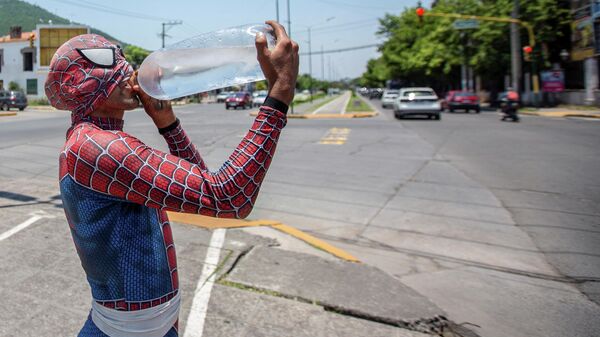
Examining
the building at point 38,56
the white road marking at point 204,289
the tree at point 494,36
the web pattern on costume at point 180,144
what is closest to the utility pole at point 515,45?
the tree at point 494,36

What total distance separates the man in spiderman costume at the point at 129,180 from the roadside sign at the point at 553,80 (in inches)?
1328

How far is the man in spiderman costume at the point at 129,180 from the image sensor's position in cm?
133

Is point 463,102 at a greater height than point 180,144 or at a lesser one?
greater

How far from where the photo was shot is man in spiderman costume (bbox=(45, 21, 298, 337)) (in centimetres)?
133

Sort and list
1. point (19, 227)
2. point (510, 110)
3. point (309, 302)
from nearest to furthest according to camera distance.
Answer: point (309, 302)
point (19, 227)
point (510, 110)

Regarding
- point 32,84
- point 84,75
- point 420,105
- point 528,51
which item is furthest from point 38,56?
point 528,51

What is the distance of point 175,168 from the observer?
136 centimetres

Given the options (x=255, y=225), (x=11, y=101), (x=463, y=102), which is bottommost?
(x=255, y=225)

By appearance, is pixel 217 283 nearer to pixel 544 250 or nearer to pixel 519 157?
pixel 544 250

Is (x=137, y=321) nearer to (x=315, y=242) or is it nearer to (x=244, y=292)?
(x=244, y=292)

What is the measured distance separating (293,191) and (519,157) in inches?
222

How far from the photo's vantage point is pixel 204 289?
153 inches

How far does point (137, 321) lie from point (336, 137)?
1428 centimetres

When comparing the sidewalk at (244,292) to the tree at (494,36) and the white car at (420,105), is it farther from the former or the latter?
the tree at (494,36)
